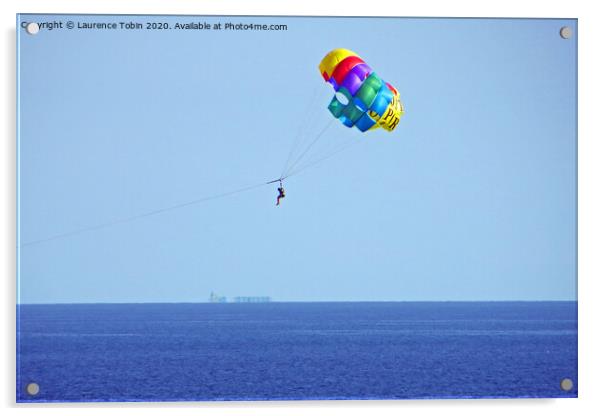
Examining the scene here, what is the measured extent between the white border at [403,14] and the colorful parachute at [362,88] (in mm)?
758

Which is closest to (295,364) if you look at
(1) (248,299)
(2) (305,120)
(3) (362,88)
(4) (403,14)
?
(2) (305,120)

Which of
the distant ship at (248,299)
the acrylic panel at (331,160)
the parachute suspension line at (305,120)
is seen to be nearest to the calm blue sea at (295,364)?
the acrylic panel at (331,160)

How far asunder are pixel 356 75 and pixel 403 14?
96 centimetres

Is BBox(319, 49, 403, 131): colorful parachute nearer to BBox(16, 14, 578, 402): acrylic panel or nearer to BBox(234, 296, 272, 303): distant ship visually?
BBox(16, 14, 578, 402): acrylic panel

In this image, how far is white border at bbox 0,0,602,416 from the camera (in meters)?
9.44

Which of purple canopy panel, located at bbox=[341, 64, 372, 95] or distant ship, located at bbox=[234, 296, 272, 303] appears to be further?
distant ship, located at bbox=[234, 296, 272, 303]

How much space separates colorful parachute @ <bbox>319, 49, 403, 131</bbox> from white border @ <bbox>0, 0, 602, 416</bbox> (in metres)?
0.76

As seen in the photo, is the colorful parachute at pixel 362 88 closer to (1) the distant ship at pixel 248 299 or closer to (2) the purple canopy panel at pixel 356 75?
(2) the purple canopy panel at pixel 356 75

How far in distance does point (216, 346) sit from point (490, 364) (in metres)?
10.4

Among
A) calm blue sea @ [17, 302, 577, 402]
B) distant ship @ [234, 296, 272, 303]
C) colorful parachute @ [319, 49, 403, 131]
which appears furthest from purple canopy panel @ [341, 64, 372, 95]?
distant ship @ [234, 296, 272, 303]

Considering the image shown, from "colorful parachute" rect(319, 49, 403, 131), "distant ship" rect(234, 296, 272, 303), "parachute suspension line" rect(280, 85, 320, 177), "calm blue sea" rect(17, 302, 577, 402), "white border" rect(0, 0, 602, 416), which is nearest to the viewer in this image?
"white border" rect(0, 0, 602, 416)

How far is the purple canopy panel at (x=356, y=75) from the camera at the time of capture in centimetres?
1053

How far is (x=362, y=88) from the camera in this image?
10688 millimetres
